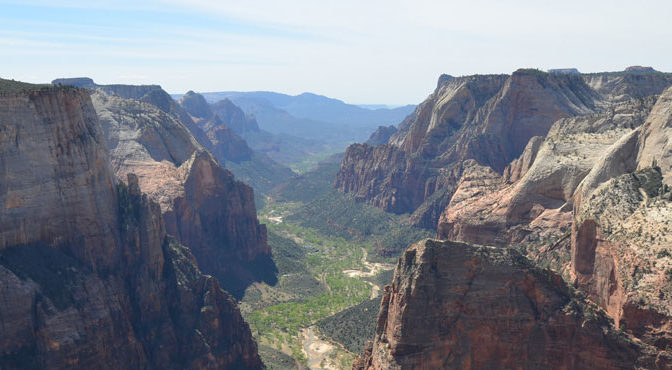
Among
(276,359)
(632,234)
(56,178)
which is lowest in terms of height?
(276,359)

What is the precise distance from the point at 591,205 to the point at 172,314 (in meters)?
56.3

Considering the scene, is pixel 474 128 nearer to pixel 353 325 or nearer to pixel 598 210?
pixel 353 325

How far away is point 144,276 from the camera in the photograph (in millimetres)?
76250

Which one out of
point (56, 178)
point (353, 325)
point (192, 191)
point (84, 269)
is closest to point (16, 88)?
point (56, 178)

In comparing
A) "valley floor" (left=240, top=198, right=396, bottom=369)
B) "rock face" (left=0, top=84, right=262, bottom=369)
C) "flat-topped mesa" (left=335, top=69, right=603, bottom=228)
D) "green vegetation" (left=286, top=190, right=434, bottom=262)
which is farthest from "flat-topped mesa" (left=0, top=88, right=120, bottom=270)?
"flat-topped mesa" (left=335, top=69, right=603, bottom=228)

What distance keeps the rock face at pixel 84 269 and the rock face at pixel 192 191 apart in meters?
34.5

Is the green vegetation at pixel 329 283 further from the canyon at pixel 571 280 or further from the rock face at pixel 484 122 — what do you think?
the canyon at pixel 571 280

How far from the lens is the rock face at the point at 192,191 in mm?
119312

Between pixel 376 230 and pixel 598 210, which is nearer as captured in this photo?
pixel 598 210

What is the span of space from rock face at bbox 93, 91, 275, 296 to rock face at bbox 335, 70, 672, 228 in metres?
56.7

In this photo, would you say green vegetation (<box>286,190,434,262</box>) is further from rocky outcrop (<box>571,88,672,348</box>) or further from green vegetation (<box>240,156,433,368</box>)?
rocky outcrop (<box>571,88,672,348</box>)

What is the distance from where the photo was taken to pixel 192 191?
125 metres

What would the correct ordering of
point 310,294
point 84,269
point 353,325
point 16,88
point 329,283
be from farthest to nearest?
point 329,283 < point 310,294 < point 353,325 < point 84,269 < point 16,88

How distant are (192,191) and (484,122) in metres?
85.4
